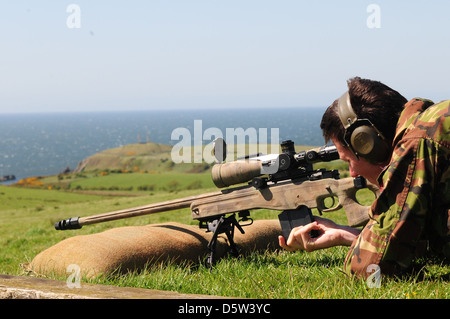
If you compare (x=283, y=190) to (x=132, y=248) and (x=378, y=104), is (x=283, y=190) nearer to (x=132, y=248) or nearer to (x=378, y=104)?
(x=132, y=248)

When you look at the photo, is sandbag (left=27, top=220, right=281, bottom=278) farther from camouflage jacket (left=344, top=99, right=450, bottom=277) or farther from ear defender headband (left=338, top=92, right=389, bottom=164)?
ear defender headband (left=338, top=92, right=389, bottom=164)

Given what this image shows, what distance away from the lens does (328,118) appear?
16.0 feet

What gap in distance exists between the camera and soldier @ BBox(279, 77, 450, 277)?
4246 millimetres

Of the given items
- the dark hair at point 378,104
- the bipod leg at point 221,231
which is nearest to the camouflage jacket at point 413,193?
the dark hair at point 378,104

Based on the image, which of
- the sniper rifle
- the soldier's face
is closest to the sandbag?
the sniper rifle

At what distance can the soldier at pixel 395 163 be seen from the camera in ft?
13.9

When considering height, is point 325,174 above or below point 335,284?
above

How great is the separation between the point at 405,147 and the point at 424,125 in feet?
0.82

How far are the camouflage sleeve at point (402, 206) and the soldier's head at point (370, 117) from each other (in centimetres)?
26

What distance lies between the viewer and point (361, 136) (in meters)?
4.50

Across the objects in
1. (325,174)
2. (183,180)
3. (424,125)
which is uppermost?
(424,125)

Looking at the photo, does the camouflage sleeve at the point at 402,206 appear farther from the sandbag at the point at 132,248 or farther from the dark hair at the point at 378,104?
the sandbag at the point at 132,248
